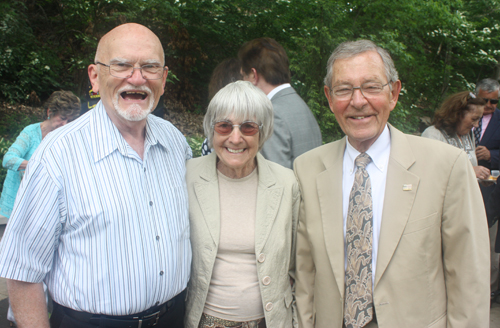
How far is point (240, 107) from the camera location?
83.8 inches

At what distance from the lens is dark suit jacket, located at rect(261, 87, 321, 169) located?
2922 millimetres

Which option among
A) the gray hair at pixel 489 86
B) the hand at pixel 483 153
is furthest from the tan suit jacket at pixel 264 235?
the gray hair at pixel 489 86

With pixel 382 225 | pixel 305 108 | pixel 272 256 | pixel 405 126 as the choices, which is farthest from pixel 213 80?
pixel 405 126

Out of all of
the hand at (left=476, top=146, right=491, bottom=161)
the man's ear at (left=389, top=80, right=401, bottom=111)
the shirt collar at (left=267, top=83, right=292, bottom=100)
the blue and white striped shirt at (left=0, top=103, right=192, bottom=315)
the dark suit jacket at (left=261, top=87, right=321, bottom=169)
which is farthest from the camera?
the hand at (left=476, top=146, right=491, bottom=161)

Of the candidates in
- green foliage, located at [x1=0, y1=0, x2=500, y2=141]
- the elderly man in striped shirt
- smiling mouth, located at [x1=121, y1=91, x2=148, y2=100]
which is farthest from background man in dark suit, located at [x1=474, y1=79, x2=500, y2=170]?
smiling mouth, located at [x1=121, y1=91, x2=148, y2=100]

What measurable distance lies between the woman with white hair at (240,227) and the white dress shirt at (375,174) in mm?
330

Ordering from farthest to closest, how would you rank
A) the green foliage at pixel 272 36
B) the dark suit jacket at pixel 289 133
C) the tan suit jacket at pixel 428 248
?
the green foliage at pixel 272 36, the dark suit jacket at pixel 289 133, the tan suit jacket at pixel 428 248

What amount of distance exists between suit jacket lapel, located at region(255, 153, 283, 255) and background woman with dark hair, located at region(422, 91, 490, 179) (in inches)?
102

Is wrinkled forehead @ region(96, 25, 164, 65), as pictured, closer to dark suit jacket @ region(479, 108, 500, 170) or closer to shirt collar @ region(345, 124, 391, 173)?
shirt collar @ region(345, 124, 391, 173)

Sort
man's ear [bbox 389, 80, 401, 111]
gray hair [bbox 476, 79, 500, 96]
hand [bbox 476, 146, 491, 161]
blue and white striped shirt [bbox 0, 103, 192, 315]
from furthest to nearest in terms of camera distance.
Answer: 1. gray hair [bbox 476, 79, 500, 96]
2. hand [bbox 476, 146, 491, 161]
3. man's ear [bbox 389, 80, 401, 111]
4. blue and white striped shirt [bbox 0, 103, 192, 315]

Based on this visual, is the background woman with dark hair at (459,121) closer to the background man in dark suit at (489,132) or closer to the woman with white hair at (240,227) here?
the background man in dark suit at (489,132)

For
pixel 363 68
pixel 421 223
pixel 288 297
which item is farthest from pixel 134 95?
pixel 421 223

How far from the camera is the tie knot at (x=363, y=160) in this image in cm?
201

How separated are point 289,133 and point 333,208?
1.05 metres
